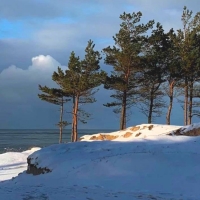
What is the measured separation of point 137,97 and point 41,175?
2339 cm

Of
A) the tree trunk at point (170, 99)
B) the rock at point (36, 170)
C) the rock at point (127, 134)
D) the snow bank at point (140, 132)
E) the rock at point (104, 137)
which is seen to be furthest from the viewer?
the tree trunk at point (170, 99)

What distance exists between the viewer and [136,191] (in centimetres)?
996

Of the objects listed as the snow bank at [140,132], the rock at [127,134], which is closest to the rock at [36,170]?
the snow bank at [140,132]

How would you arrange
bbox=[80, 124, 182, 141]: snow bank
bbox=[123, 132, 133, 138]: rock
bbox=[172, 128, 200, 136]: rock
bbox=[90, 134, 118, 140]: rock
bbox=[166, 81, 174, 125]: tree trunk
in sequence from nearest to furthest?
bbox=[172, 128, 200, 136]: rock, bbox=[80, 124, 182, 141]: snow bank, bbox=[123, 132, 133, 138]: rock, bbox=[90, 134, 118, 140]: rock, bbox=[166, 81, 174, 125]: tree trunk

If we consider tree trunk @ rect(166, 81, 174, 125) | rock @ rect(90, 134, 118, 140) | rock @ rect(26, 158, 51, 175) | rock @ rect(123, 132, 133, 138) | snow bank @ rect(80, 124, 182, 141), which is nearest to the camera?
rock @ rect(26, 158, 51, 175)

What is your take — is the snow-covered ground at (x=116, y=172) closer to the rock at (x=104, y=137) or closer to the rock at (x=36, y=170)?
the rock at (x=36, y=170)

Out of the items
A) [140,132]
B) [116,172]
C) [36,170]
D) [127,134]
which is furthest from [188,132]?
[36,170]

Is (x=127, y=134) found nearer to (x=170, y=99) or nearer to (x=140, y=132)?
(x=140, y=132)

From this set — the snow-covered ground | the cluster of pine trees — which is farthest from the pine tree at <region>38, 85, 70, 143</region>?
the snow-covered ground

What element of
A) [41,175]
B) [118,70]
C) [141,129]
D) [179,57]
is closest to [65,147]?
[41,175]

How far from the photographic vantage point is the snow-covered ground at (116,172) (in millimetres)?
9555

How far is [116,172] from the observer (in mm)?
11617

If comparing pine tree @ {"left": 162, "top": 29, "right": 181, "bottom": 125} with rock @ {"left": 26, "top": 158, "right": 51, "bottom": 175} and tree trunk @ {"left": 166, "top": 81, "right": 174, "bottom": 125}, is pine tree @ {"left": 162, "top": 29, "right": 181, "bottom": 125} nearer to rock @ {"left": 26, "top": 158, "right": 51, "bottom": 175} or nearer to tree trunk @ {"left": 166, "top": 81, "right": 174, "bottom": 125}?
tree trunk @ {"left": 166, "top": 81, "right": 174, "bottom": 125}

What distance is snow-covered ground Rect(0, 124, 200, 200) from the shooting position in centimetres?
955
